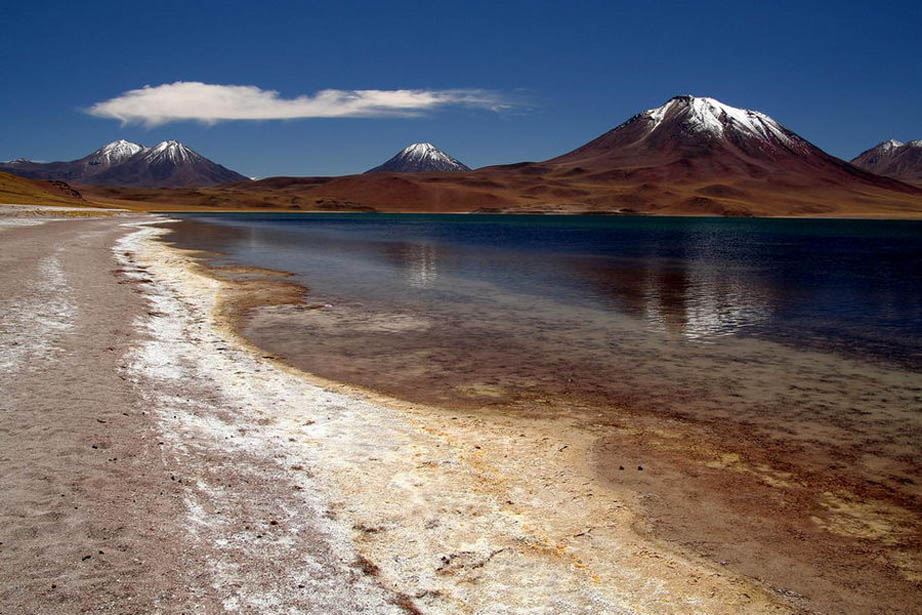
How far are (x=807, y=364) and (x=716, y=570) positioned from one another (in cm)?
1012

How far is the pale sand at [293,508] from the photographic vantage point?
4.87m

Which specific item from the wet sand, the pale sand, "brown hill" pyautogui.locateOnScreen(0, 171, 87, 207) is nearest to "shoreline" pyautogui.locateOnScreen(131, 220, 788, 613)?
the pale sand

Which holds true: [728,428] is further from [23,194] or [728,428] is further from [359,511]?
[23,194]

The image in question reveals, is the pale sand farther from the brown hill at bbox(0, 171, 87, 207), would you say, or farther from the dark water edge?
the brown hill at bbox(0, 171, 87, 207)

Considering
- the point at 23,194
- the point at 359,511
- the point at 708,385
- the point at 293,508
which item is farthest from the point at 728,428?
the point at 23,194

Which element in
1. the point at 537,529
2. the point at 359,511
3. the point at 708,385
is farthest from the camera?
the point at 708,385

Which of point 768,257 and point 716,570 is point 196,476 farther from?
point 768,257

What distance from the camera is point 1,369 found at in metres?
9.98

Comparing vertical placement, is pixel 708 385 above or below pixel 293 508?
below

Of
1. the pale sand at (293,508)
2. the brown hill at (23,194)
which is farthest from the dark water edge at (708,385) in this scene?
the brown hill at (23,194)

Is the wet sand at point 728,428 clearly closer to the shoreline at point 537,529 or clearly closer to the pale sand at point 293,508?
the shoreline at point 537,529

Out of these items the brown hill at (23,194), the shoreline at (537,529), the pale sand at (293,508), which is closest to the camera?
the pale sand at (293,508)

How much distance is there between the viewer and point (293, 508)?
20.4ft

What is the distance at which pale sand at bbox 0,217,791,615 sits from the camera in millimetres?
4871
